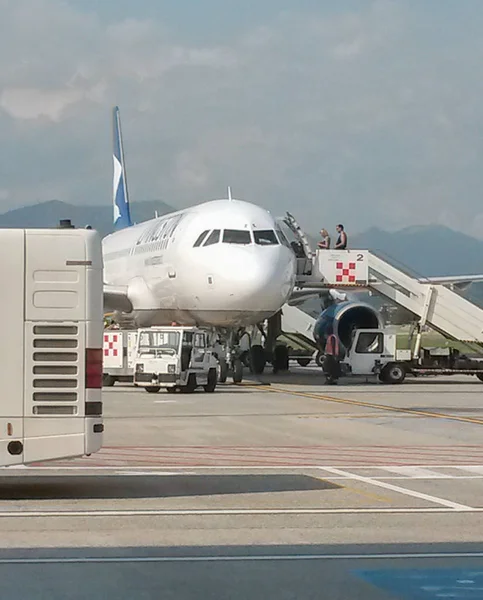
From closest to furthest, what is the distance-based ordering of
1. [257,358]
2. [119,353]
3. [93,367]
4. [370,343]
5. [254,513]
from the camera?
1. [254,513]
2. [93,367]
3. [119,353]
4. [370,343]
5. [257,358]

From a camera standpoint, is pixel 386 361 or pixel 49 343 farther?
pixel 386 361

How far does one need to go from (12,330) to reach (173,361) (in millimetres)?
18034

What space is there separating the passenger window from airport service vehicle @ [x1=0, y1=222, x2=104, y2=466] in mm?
23885

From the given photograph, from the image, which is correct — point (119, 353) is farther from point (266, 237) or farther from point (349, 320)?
point (349, 320)

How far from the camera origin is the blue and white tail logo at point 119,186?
178 feet

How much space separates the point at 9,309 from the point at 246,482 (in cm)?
353

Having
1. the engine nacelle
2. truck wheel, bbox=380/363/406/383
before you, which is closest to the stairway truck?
truck wheel, bbox=380/363/406/383

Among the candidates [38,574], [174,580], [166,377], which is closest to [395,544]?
[174,580]

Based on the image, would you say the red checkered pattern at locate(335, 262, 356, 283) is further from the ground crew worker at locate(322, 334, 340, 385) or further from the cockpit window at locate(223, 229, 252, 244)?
the cockpit window at locate(223, 229, 252, 244)

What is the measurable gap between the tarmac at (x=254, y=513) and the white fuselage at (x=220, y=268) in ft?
30.4

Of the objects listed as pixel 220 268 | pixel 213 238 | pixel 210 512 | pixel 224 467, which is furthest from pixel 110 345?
pixel 210 512

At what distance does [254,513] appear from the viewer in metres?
10.8

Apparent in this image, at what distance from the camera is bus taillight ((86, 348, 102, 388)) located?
11523mm

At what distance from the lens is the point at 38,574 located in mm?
7859
